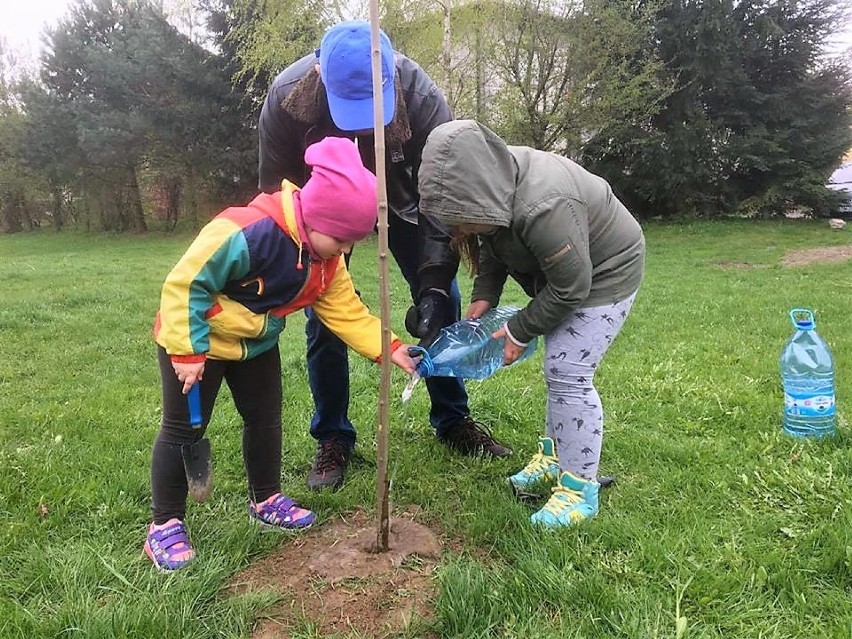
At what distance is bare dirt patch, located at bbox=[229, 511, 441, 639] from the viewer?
2.33 m

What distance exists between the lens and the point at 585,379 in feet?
9.21

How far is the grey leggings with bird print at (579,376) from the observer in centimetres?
275

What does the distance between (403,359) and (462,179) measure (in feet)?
2.47

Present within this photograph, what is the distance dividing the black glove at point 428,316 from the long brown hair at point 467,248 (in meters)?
0.17

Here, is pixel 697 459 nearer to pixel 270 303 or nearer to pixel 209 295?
pixel 270 303

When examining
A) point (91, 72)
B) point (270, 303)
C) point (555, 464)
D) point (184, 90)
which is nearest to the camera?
point (270, 303)

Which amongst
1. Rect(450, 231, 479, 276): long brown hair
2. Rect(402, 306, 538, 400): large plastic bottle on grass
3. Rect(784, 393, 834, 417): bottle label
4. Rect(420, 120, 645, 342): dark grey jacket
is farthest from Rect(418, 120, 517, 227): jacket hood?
Rect(784, 393, 834, 417): bottle label

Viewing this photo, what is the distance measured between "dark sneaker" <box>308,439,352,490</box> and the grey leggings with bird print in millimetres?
1069

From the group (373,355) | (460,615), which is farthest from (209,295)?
(460,615)

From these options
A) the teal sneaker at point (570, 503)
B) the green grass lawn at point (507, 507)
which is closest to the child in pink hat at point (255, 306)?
the green grass lawn at point (507, 507)

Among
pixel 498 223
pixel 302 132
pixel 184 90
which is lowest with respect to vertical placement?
pixel 498 223

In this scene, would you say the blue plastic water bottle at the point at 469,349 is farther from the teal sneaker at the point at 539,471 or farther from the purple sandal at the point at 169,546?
the purple sandal at the point at 169,546

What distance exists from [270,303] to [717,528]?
1.87 m

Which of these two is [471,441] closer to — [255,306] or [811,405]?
[255,306]
